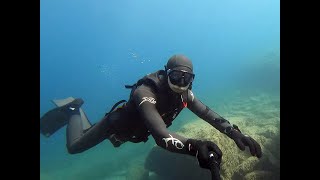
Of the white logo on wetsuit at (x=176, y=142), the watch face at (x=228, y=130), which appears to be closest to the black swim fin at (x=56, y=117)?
the watch face at (x=228, y=130)

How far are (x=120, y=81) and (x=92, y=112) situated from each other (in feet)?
121

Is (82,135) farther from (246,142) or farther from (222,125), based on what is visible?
(246,142)

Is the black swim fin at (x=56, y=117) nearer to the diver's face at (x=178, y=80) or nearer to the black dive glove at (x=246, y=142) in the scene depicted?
the diver's face at (x=178, y=80)

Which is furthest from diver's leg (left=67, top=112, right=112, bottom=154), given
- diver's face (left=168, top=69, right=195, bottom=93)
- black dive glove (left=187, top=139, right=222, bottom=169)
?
black dive glove (left=187, top=139, right=222, bottom=169)

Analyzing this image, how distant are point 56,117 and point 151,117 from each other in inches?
175

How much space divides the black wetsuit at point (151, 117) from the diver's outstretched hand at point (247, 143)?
249 millimetres

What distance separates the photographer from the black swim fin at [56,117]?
8.04 m

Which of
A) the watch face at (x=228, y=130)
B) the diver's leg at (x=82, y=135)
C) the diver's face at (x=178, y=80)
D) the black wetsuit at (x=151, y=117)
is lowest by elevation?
the diver's leg at (x=82, y=135)

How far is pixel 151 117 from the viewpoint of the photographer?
14.9 ft

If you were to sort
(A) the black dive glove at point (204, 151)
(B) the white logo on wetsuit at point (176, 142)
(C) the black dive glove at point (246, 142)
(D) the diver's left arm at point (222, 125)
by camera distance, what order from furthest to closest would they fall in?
(D) the diver's left arm at point (222, 125)
(C) the black dive glove at point (246, 142)
(B) the white logo on wetsuit at point (176, 142)
(A) the black dive glove at point (204, 151)

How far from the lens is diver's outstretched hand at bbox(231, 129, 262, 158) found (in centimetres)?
500
